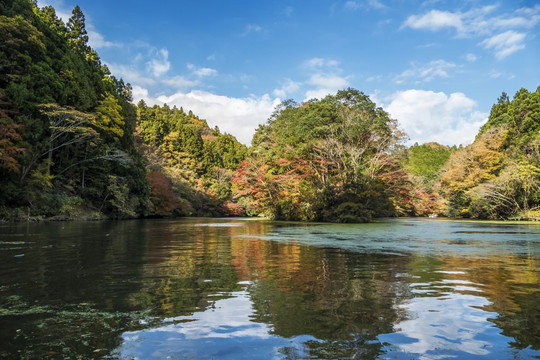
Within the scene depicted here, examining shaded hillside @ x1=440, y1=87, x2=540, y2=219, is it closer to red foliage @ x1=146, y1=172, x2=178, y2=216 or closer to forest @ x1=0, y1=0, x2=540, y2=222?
forest @ x1=0, y1=0, x2=540, y2=222

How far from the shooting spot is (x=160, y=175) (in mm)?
42438

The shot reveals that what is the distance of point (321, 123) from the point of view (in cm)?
2912

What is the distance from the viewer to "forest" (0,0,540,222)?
22.5 metres

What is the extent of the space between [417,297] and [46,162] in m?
26.3

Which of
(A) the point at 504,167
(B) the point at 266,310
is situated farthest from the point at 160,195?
(B) the point at 266,310

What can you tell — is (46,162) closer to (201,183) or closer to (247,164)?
(247,164)

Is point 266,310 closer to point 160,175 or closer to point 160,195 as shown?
point 160,195

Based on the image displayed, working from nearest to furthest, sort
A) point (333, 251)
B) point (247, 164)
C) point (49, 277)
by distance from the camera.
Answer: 1. point (49, 277)
2. point (333, 251)
3. point (247, 164)

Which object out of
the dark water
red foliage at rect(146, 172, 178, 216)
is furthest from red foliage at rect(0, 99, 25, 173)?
red foliage at rect(146, 172, 178, 216)

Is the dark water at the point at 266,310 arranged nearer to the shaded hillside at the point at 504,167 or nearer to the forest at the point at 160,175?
the forest at the point at 160,175

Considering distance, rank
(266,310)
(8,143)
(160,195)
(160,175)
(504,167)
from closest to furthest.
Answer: (266,310), (8,143), (504,167), (160,195), (160,175)

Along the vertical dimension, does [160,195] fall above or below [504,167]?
below

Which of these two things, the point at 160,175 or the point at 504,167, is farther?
the point at 160,175

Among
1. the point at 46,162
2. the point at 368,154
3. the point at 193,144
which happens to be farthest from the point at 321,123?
the point at 193,144
